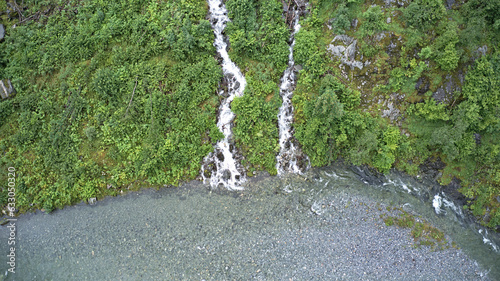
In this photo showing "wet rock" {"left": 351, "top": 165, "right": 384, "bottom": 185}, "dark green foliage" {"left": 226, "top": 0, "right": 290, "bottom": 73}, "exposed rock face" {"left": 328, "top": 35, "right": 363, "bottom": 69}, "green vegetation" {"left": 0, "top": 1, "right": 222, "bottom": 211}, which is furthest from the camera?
"dark green foliage" {"left": 226, "top": 0, "right": 290, "bottom": 73}

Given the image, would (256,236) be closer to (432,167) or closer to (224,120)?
(224,120)

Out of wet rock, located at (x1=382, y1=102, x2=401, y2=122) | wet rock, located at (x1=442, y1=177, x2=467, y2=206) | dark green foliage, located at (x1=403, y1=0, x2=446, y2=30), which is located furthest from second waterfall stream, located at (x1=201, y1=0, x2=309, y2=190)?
wet rock, located at (x1=442, y1=177, x2=467, y2=206)

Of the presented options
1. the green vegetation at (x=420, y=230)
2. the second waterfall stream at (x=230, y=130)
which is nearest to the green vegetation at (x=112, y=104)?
the second waterfall stream at (x=230, y=130)

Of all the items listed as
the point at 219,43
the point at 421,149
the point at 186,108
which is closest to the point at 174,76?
the point at 186,108

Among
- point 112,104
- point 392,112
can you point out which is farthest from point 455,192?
point 112,104

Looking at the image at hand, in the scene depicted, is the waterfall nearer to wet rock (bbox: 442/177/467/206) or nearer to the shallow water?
the shallow water
